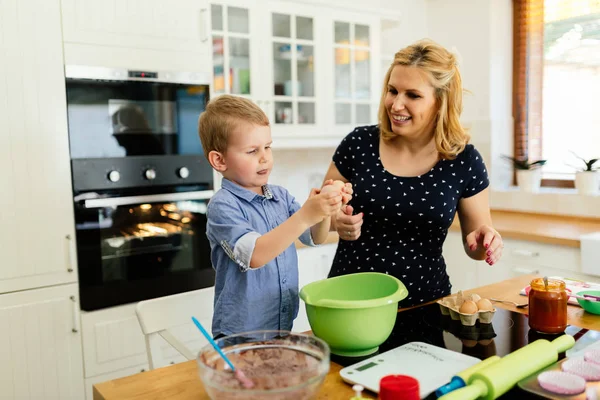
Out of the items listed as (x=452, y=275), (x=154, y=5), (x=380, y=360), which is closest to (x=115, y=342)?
(x=154, y=5)

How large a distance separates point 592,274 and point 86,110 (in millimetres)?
2247

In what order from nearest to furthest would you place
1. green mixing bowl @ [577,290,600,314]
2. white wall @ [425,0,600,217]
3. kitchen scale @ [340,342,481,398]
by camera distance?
kitchen scale @ [340,342,481,398], green mixing bowl @ [577,290,600,314], white wall @ [425,0,600,217]

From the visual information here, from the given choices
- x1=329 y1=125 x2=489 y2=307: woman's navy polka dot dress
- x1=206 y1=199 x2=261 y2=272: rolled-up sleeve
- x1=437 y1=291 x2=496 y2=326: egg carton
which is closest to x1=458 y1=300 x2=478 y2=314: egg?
x1=437 y1=291 x2=496 y2=326: egg carton

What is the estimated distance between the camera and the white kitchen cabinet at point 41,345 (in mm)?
2076

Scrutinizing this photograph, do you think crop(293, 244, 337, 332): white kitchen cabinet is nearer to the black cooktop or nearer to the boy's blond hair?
the black cooktop

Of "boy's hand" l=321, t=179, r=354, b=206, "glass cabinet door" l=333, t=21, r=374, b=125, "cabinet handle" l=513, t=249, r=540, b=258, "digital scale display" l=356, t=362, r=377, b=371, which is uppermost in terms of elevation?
"glass cabinet door" l=333, t=21, r=374, b=125

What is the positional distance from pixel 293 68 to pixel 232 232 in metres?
1.90

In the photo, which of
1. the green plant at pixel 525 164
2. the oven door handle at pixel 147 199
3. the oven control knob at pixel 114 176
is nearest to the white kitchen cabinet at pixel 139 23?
the oven control knob at pixel 114 176

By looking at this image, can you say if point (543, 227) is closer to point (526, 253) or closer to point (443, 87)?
point (526, 253)

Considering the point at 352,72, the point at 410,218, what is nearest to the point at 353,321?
the point at 410,218

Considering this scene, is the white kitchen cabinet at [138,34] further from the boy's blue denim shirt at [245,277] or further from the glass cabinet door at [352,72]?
Result: the boy's blue denim shirt at [245,277]

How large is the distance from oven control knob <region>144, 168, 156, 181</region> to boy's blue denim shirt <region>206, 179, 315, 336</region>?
115 cm

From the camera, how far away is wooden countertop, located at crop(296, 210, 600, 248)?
262 cm

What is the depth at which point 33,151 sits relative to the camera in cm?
209
